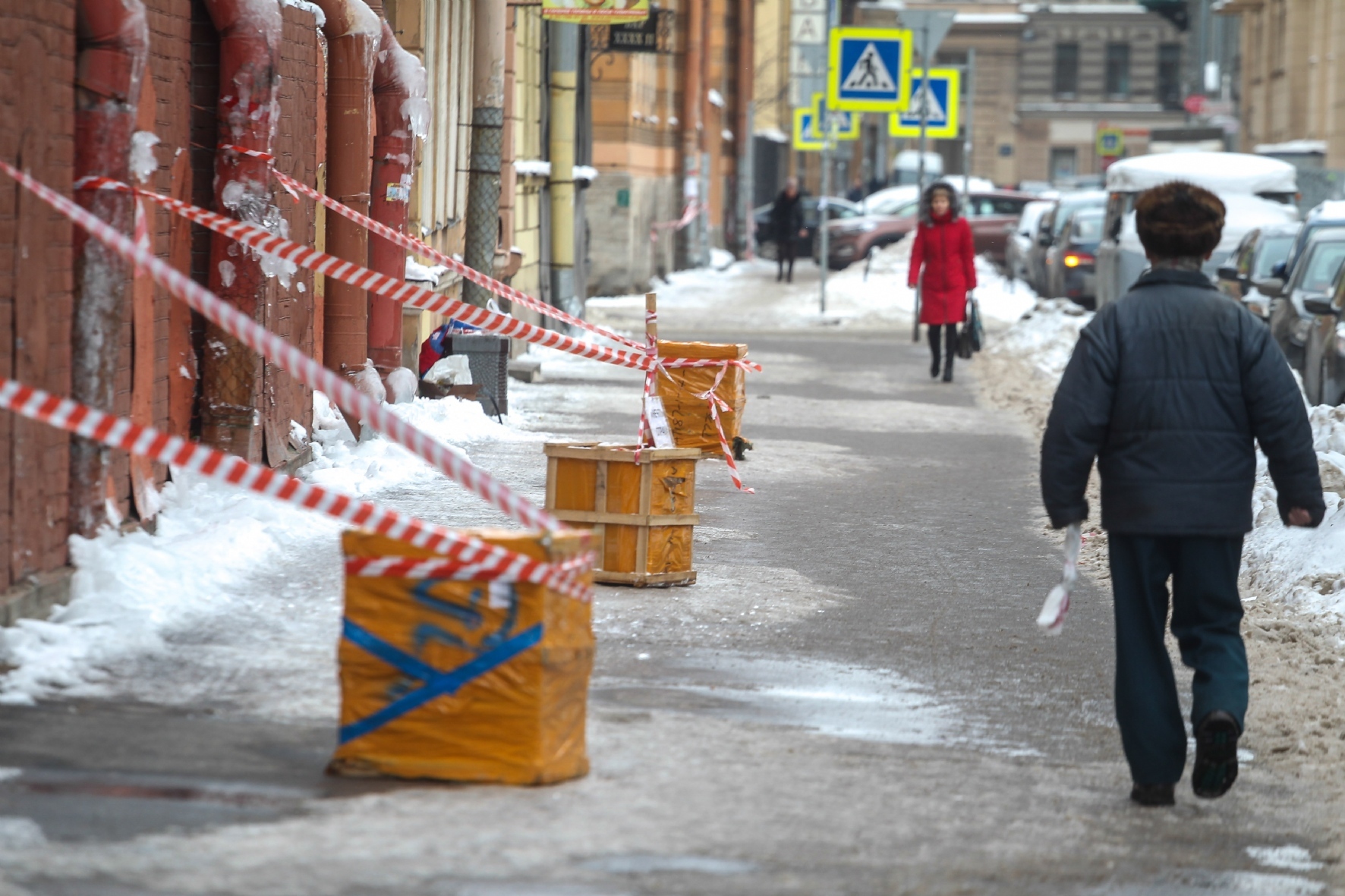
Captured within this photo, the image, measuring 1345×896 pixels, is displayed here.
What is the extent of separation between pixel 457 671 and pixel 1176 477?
194 cm

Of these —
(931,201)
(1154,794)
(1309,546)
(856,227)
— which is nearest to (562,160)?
(931,201)

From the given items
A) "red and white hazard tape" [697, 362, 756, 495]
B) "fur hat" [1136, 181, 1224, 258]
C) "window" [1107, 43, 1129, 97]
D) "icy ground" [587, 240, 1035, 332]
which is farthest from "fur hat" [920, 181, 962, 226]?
"window" [1107, 43, 1129, 97]

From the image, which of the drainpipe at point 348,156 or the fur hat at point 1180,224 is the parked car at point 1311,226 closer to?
the drainpipe at point 348,156

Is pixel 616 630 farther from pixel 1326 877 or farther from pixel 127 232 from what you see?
pixel 1326 877

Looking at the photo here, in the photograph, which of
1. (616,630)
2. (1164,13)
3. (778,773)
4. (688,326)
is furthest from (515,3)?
(1164,13)

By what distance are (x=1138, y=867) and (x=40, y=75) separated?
3986 millimetres

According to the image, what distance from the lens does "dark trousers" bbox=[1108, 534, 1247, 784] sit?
5.50m

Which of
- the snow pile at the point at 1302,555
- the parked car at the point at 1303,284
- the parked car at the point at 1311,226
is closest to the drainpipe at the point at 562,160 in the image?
the parked car at the point at 1311,226

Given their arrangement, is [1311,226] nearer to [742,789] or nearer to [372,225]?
[372,225]

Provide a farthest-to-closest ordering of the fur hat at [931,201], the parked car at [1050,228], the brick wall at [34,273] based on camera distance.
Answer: the parked car at [1050,228] < the fur hat at [931,201] < the brick wall at [34,273]

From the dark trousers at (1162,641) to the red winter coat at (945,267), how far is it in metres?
12.2

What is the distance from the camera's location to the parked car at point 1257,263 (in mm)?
18547

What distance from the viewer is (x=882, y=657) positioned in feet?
23.1

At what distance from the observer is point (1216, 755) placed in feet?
17.9
